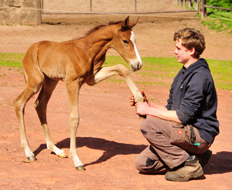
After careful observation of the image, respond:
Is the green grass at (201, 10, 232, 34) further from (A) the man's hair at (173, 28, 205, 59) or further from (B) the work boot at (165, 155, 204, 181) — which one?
(B) the work boot at (165, 155, 204, 181)

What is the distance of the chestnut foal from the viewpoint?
470cm

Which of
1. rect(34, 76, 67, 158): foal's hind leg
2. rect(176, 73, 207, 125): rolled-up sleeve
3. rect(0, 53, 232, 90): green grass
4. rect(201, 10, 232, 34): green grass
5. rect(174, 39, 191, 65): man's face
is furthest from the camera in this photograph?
rect(201, 10, 232, 34): green grass

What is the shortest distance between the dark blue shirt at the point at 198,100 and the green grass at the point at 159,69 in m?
7.07

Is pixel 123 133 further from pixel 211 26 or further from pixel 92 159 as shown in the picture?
pixel 211 26

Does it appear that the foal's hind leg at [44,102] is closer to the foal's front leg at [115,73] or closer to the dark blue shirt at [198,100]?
the foal's front leg at [115,73]

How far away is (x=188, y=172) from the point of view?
4.20m

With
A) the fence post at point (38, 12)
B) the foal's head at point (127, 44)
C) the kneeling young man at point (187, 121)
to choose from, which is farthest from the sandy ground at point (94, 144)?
the fence post at point (38, 12)

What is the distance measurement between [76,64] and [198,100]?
182cm

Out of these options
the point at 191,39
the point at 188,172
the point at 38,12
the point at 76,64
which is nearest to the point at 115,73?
the point at 76,64

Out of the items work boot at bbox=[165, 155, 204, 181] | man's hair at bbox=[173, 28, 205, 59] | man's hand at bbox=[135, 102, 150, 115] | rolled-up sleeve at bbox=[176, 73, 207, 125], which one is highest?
man's hair at bbox=[173, 28, 205, 59]

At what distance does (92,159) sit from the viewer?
5070 mm

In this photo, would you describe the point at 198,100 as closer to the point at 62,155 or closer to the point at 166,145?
Answer: the point at 166,145

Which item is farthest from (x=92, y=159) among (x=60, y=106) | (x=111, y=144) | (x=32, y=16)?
(x=32, y=16)

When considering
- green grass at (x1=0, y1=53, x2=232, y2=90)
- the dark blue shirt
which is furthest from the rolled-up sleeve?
green grass at (x1=0, y1=53, x2=232, y2=90)
